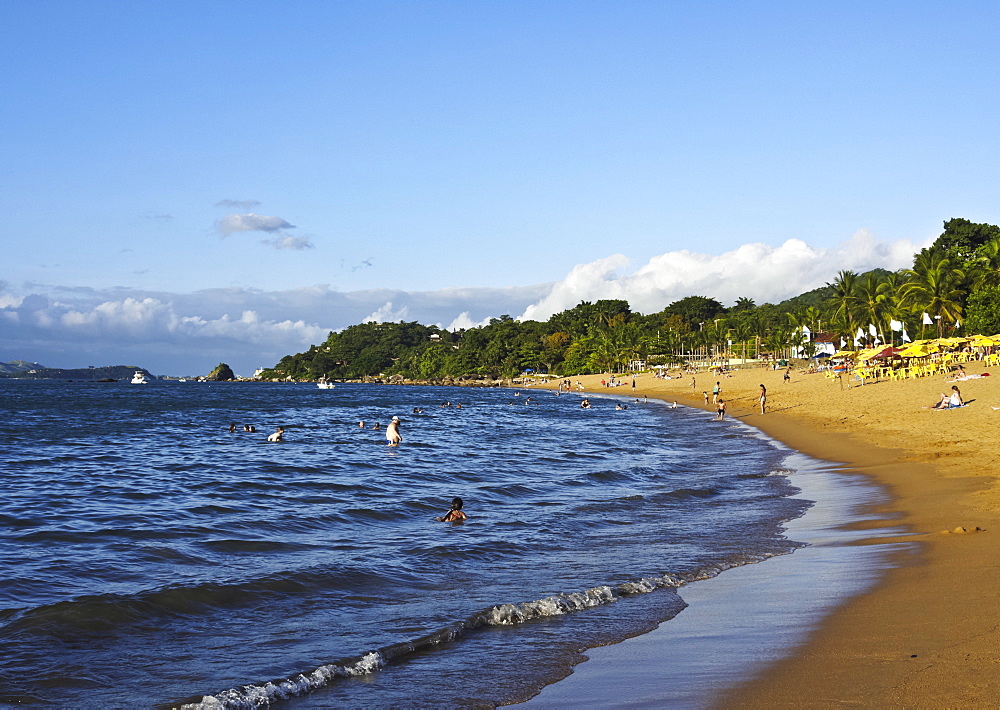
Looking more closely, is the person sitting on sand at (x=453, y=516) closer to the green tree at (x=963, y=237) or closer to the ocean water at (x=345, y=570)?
the ocean water at (x=345, y=570)

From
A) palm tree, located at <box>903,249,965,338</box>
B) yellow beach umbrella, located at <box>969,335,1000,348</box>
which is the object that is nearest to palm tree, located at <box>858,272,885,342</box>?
palm tree, located at <box>903,249,965,338</box>

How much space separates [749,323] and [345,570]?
136322 millimetres

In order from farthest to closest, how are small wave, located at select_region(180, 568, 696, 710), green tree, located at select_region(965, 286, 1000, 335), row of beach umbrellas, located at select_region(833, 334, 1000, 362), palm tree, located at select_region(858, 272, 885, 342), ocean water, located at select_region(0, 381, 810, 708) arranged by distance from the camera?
palm tree, located at select_region(858, 272, 885, 342), green tree, located at select_region(965, 286, 1000, 335), row of beach umbrellas, located at select_region(833, 334, 1000, 362), ocean water, located at select_region(0, 381, 810, 708), small wave, located at select_region(180, 568, 696, 710)

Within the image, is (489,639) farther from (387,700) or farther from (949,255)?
(949,255)

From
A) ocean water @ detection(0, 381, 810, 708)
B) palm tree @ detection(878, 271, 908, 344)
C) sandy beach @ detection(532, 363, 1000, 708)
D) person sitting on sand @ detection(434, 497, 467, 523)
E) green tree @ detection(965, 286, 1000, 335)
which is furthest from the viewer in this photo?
palm tree @ detection(878, 271, 908, 344)

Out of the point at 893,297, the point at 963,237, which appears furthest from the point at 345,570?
the point at 963,237

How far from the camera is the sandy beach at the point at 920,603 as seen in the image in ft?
16.1

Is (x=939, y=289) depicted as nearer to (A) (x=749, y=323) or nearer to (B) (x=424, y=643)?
(A) (x=749, y=323)

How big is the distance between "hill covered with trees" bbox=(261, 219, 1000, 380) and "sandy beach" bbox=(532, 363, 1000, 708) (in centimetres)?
4682

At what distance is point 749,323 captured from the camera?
13788cm

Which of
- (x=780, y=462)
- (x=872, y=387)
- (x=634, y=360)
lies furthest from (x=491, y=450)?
(x=634, y=360)

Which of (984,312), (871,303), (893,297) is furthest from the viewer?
(871,303)

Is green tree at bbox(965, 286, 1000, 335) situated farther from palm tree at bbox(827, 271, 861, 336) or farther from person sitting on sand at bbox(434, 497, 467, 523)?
person sitting on sand at bbox(434, 497, 467, 523)

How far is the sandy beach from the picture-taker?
16.1 ft
